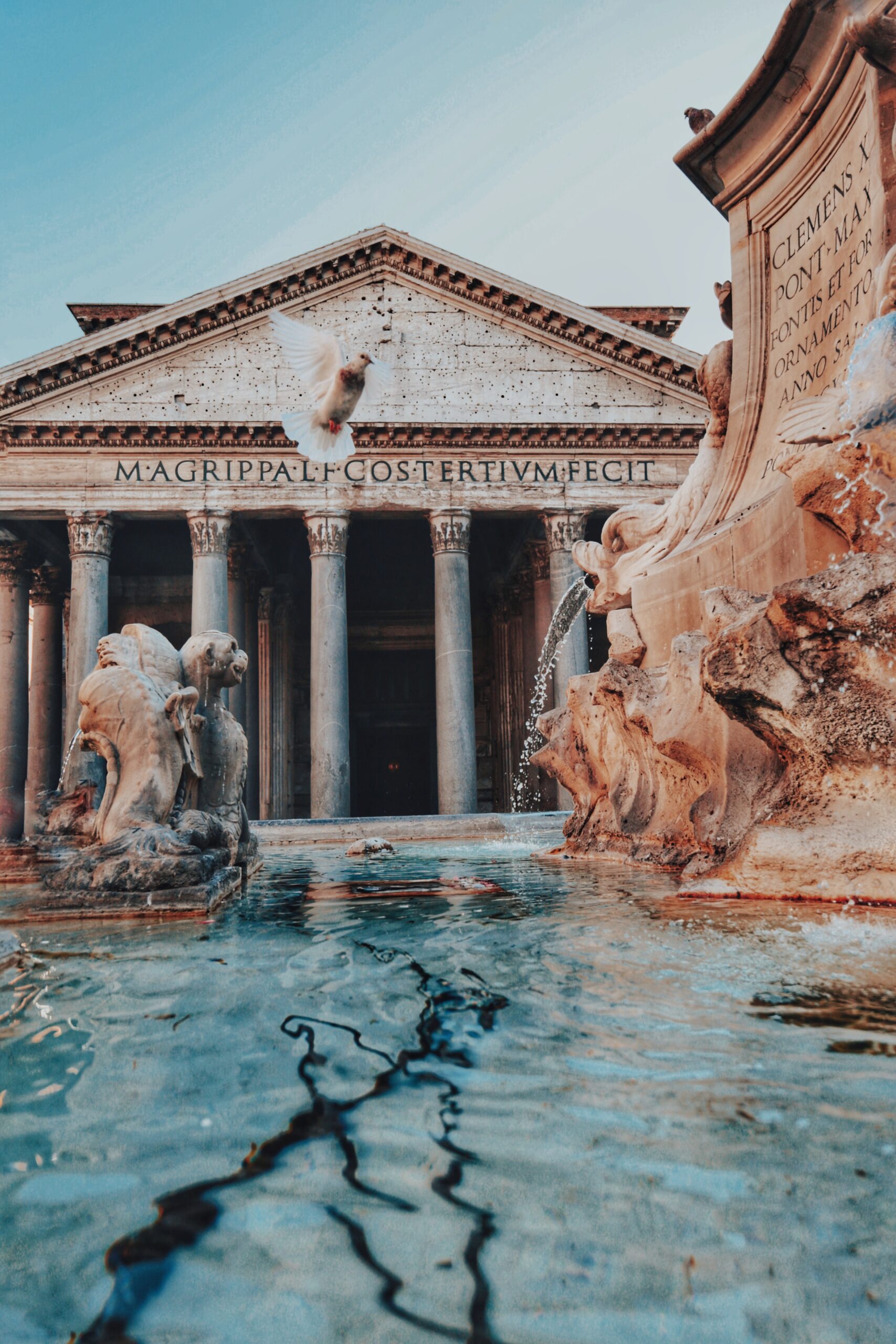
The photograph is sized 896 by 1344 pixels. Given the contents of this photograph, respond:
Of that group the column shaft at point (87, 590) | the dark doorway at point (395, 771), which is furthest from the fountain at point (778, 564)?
the dark doorway at point (395, 771)

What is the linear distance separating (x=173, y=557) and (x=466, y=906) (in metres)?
20.8

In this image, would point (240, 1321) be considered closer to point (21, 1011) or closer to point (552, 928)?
point (21, 1011)

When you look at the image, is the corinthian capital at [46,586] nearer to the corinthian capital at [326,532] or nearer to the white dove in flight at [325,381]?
the corinthian capital at [326,532]

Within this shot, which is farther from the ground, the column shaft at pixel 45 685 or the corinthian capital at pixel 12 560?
the corinthian capital at pixel 12 560

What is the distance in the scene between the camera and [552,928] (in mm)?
2703

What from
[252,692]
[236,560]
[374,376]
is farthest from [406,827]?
[252,692]

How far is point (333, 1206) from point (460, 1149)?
0.20 m

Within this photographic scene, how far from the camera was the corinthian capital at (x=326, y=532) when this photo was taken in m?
16.9

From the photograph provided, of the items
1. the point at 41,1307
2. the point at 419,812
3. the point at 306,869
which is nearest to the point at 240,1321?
the point at 41,1307

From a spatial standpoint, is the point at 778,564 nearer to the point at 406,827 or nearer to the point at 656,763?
the point at 656,763

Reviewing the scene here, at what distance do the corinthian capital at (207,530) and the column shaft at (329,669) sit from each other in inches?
63.2

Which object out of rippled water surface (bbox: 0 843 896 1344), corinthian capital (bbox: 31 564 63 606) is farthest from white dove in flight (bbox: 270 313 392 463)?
corinthian capital (bbox: 31 564 63 606)

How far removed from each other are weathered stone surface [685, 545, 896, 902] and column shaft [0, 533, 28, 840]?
671 inches

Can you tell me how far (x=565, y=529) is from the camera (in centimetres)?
1733
